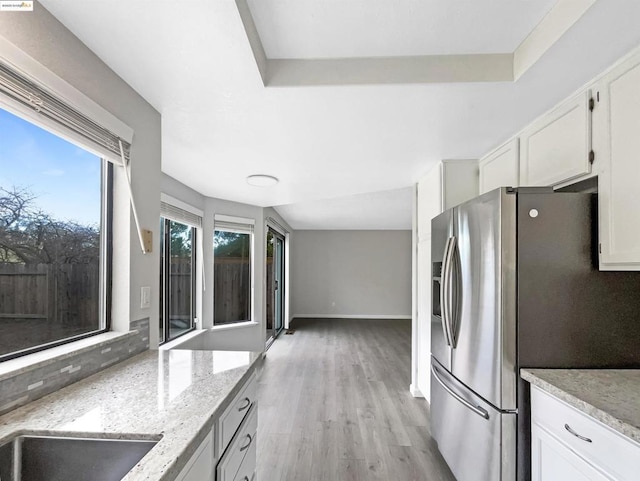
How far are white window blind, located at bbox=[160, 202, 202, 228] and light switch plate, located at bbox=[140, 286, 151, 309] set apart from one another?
4.93 feet

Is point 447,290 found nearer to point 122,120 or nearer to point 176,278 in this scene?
point 122,120

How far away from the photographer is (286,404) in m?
3.06

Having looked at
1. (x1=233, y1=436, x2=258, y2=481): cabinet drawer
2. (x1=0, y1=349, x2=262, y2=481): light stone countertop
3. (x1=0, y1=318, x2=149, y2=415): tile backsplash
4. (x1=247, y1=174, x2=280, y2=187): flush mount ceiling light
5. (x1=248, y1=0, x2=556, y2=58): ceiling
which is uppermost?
(x1=248, y1=0, x2=556, y2=58): ceiling

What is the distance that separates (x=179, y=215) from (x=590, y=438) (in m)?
3.54

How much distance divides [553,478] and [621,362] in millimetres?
636

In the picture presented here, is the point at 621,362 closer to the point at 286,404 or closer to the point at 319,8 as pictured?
the point at 319,8

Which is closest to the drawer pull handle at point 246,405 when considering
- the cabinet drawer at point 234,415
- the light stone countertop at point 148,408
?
the cabinet drawer at point 234,415

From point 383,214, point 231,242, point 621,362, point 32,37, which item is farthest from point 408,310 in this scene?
point 32,37

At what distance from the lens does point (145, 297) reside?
167 cm

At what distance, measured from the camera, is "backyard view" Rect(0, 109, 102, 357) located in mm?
1136

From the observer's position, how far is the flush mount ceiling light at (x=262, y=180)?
3.13 m

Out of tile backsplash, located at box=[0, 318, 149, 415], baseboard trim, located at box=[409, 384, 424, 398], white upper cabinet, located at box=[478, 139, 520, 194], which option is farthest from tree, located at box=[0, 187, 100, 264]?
baseboard trim, located at box=[409, 384, 424, 398]

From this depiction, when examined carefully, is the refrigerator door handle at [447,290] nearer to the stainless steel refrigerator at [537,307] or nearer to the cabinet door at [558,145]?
the stainless steel refrigerator at [537,307]

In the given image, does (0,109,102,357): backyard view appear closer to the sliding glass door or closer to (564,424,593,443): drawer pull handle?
(564,424,593,443): drawer pull handle
